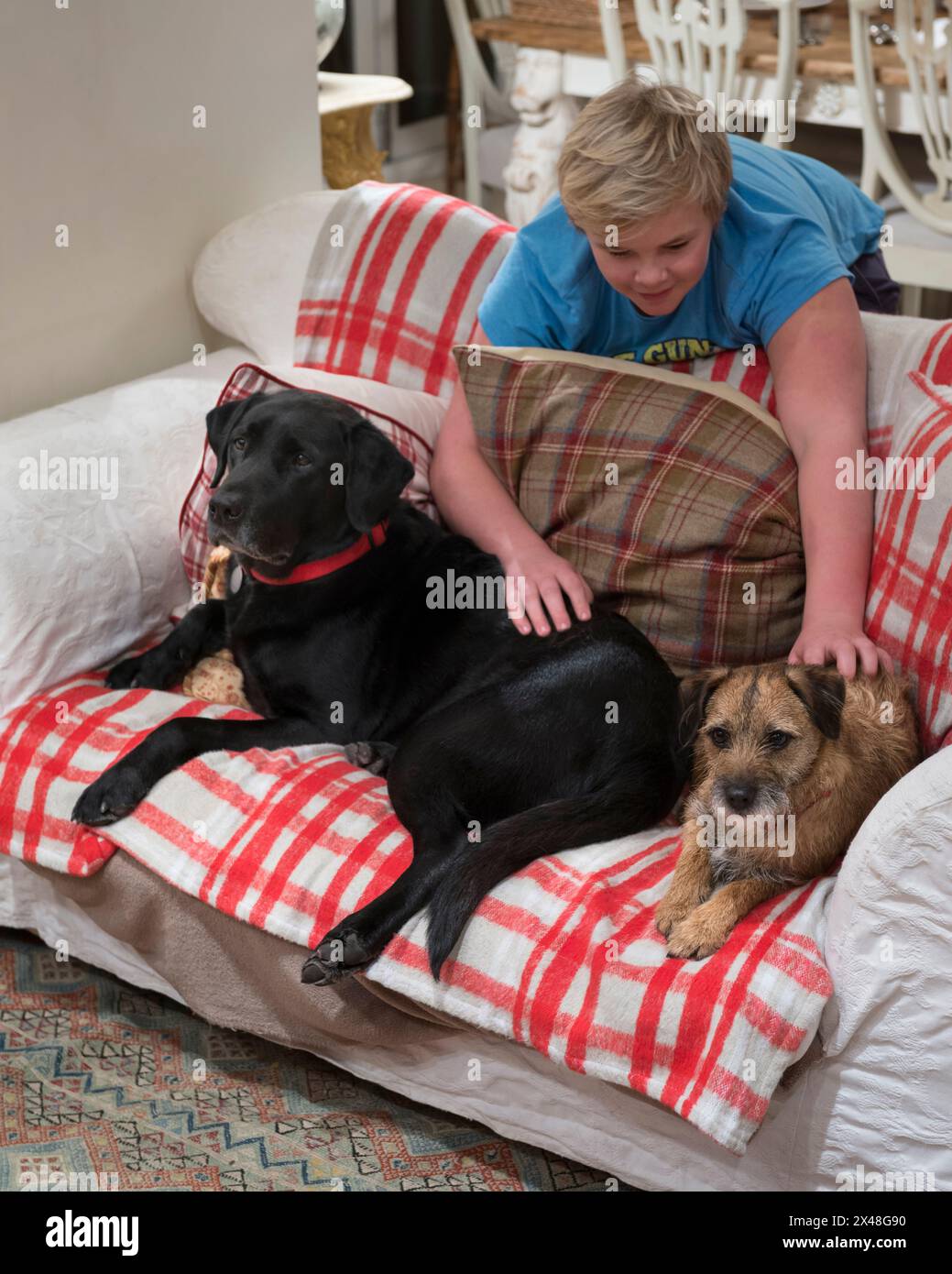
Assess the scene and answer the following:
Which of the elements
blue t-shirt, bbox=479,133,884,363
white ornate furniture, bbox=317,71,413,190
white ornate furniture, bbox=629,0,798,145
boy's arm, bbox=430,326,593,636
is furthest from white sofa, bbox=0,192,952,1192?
white ornate furniture, bbox=629,0,798,145

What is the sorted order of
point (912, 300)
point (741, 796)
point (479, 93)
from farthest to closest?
point (479, 93), point (912, 300), point (741, 796)

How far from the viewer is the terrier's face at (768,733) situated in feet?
5.05

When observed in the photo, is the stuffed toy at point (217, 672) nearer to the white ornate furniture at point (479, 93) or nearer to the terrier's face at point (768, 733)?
the terrier's face at point (768, 733)

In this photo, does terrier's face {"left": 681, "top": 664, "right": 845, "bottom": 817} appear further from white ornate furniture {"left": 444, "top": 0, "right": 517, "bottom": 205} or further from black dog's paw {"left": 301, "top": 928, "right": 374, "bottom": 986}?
white ornate furniture {"left": 444, "top": 0, "right": 517, "bottom": 205}

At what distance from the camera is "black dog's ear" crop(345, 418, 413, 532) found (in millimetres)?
1910

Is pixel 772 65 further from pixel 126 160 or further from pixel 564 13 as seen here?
pixel 126 160

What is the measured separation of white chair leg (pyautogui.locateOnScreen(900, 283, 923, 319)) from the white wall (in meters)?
2.19

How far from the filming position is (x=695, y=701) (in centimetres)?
165

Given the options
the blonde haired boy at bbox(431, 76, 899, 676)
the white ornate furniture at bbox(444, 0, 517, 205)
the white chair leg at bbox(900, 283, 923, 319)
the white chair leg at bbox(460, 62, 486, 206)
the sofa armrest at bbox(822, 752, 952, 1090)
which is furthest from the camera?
the white chair leg at bbox(460, 62, 486, 206)

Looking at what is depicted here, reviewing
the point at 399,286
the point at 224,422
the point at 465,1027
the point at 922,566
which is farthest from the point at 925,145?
the point at 465,1027

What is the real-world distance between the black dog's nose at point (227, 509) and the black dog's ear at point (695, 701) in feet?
2.12

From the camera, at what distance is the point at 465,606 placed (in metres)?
1.98

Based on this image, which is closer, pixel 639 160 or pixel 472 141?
pixel 639 160

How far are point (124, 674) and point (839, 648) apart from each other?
108cm
